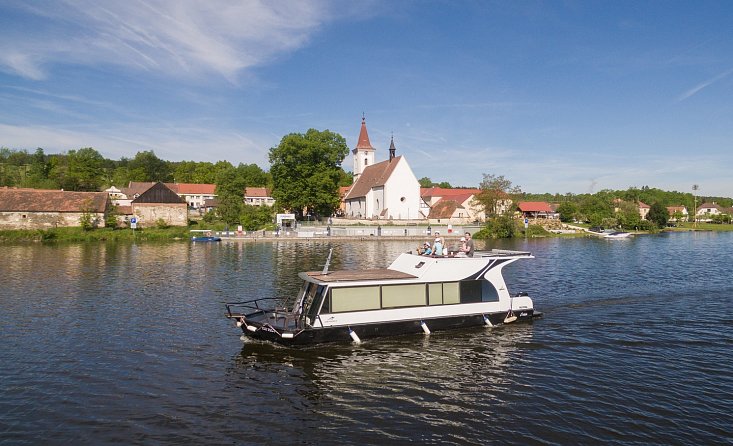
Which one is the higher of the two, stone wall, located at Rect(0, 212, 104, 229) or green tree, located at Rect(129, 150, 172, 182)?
green tree, located at Rect(129, 150, 172, 182)

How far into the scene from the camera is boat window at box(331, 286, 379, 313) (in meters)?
17.4

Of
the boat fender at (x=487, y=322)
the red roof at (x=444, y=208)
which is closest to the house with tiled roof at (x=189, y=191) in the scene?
the red roof at (x=444, y=208)

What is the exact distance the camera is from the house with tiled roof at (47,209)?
6694 cm

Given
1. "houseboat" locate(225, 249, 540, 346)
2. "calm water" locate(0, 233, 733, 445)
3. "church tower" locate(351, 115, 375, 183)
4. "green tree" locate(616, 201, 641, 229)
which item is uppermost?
"church tower" locate(351, 115, 375, 183)

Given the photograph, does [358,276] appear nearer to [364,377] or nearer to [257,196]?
[364,377]

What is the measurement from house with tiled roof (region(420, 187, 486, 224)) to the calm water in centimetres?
6477

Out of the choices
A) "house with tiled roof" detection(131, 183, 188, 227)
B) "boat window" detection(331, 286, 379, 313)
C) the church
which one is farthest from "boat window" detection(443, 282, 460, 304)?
"house with tiled roof" detection(131, 183, 188, 227)

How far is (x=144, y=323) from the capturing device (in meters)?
20.9

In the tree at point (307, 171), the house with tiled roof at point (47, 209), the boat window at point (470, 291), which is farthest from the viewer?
the tree at point (307, 171)

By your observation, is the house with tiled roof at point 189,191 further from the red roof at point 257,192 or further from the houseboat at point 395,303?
the houseboat at point 395,303

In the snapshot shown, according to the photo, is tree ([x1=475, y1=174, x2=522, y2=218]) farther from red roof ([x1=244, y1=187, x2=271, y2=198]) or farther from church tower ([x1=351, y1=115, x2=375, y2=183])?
red roof ([x1=244, y1=187, x2=271, y2=198])

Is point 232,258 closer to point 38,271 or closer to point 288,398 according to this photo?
point 38,271

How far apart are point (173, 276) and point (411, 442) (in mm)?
27610

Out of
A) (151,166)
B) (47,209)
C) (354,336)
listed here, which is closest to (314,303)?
(354,336)
